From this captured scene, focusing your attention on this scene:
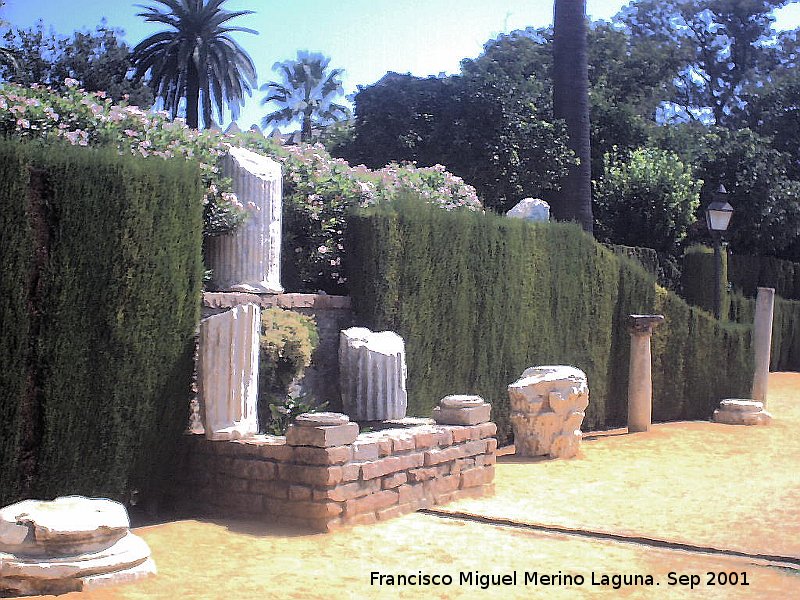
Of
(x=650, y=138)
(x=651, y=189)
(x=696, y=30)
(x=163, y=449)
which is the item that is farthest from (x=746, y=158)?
(x=163, y=449)

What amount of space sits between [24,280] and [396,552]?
124 inches

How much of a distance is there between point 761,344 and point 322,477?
12636 millimetres

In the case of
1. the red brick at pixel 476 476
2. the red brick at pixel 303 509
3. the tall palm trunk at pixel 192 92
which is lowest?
the red brick at pixel 476 476

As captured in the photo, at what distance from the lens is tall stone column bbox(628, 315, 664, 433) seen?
13.7m

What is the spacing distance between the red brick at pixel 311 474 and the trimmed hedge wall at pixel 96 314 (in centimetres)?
107

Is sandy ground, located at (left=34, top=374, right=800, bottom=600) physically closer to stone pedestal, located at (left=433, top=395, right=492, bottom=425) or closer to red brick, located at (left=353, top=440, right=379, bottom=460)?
red brick, located at (left=353, top=440, right=379, bottom=460)

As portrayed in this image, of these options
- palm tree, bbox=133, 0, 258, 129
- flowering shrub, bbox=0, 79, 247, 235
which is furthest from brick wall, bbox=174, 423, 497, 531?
palm tree, bbox=133, 0, 258, 129

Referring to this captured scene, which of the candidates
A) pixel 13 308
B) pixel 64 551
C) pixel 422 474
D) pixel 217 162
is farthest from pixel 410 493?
pixel 217 162

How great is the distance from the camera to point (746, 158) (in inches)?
1009

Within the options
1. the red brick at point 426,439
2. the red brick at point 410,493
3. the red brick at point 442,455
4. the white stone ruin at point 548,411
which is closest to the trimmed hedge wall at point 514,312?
the white stone ruin at point 548,411

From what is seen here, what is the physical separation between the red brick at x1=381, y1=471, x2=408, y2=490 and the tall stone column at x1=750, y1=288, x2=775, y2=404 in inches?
452

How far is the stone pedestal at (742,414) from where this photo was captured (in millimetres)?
15156

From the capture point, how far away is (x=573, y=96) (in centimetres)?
1845

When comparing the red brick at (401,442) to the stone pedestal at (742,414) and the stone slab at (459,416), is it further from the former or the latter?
the stone pedestal at (742,414)
